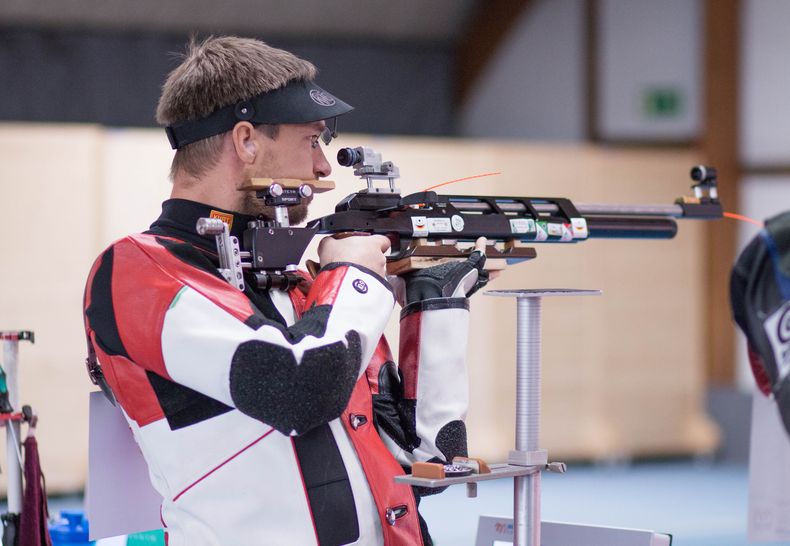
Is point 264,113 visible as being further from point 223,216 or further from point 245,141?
point 223,216

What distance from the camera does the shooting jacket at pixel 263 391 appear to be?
152 centimetres

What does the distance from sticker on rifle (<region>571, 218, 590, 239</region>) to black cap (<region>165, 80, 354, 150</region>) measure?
62 cm

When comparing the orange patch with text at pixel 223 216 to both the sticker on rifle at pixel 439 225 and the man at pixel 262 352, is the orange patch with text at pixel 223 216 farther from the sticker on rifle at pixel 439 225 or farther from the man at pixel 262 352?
the sticker on rifle at pixel 439 225

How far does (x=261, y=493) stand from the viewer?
5.28 feet

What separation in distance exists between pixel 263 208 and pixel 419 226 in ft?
0.97

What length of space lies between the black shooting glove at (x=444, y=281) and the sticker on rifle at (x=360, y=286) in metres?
0.14

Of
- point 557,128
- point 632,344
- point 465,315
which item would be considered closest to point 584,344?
point 632,344

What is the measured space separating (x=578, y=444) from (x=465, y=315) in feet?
14.8

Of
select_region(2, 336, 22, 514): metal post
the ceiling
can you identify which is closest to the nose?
select_region(2, 336, 22, 514): metal post

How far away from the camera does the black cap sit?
1.74 meters

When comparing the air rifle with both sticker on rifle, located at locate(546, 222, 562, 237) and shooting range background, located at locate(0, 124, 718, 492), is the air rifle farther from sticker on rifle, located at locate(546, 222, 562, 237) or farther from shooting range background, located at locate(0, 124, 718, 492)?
shooting range background, located at locate(0, 124, 718, 492)

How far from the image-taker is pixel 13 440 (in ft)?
Result: 6.59

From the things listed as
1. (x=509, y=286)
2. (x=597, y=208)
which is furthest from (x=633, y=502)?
(x=597, y=208)

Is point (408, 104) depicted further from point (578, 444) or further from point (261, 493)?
point (261, 493)
